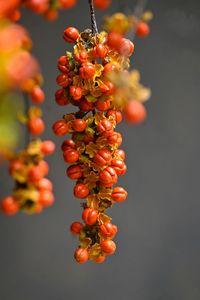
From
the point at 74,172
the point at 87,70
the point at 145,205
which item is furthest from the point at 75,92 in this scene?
the point at 145,205

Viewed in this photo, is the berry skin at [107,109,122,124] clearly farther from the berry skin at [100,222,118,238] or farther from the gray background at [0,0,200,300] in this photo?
the gray background at [0,0,200,300]

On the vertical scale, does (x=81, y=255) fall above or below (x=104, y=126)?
below

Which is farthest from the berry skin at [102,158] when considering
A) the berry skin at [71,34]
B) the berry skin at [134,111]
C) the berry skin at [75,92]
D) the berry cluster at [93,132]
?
the berry skin at [134,111]

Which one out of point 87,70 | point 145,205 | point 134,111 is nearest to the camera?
point 134,111

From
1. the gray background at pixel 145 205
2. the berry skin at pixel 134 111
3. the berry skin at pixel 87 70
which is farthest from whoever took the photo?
the gray background at pixel 145 205

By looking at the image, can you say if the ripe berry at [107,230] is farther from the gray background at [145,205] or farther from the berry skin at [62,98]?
the gray background at [145,205]

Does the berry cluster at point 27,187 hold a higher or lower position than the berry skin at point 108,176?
lower

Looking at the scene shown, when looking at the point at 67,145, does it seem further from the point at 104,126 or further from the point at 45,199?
the point at 45,199

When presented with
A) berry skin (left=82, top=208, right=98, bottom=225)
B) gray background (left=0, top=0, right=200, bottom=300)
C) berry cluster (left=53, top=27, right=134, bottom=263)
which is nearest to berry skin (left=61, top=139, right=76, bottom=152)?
berry cluster (left=53, top=27, right=134, bottom=263)
